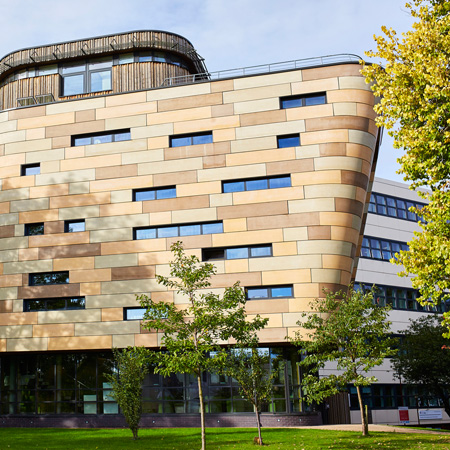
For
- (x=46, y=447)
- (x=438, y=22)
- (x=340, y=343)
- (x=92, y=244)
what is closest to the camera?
(x=438, y=22)

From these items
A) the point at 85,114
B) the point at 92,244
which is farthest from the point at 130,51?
the point at 92,244

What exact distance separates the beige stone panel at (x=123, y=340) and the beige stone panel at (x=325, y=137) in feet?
44.9

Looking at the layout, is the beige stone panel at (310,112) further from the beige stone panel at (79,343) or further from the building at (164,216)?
the beige stone panel at (79,343)

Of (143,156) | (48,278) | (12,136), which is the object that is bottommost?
(48,278)

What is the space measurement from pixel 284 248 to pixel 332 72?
9.63m

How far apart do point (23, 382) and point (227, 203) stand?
52.5ft

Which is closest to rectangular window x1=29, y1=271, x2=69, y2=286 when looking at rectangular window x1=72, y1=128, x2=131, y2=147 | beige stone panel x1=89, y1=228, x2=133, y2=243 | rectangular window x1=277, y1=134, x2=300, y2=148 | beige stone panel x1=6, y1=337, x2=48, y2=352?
beige stone panel x1=89, y1=228, x2=133, y2=243

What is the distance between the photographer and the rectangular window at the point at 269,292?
99.2 feet

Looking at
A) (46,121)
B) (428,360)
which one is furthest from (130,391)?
(428,360)

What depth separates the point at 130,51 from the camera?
38344 mm

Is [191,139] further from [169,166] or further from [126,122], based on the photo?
[126,122]

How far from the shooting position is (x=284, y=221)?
30547mm

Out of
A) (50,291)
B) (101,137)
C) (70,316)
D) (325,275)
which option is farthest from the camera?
(101,137)

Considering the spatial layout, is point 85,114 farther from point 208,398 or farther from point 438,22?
point 438,22
